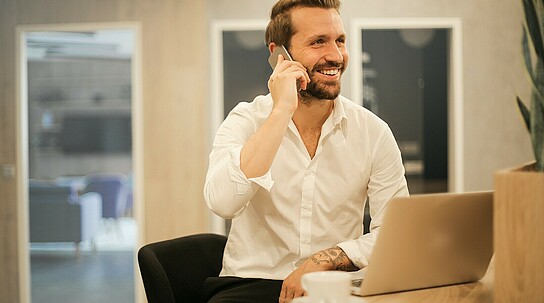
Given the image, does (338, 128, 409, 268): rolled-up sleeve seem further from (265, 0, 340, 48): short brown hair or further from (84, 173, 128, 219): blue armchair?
(84, 173, 128, 219): blue armchair

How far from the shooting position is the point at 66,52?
18.0ft

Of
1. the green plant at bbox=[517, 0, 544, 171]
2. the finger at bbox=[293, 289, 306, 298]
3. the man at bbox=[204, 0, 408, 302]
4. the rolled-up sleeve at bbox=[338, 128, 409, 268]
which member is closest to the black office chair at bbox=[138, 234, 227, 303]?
the man at bbox=[204, 0, 408, 302]

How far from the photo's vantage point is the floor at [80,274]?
17.7ft

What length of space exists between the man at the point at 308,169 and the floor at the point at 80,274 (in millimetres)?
3627

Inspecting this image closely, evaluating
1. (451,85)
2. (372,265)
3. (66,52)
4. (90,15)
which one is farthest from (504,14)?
(372,265)

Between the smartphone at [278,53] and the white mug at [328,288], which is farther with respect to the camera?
the smartphone at [278,53]

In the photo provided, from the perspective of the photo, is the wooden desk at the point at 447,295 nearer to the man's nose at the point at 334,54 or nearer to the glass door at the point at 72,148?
the man's nose at the point at 334,54

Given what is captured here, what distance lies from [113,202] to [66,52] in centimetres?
207

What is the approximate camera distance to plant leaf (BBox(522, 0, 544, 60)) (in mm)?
1054

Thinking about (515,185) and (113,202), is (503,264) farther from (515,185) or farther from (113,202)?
(113,202)

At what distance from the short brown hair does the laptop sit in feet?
3.10

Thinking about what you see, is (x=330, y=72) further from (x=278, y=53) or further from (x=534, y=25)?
(x=534, y=25)

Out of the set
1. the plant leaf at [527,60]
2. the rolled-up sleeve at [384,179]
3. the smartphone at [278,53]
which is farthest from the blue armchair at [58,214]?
the plant leaf at [527,60]

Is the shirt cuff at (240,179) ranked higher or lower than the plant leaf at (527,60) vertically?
lower
